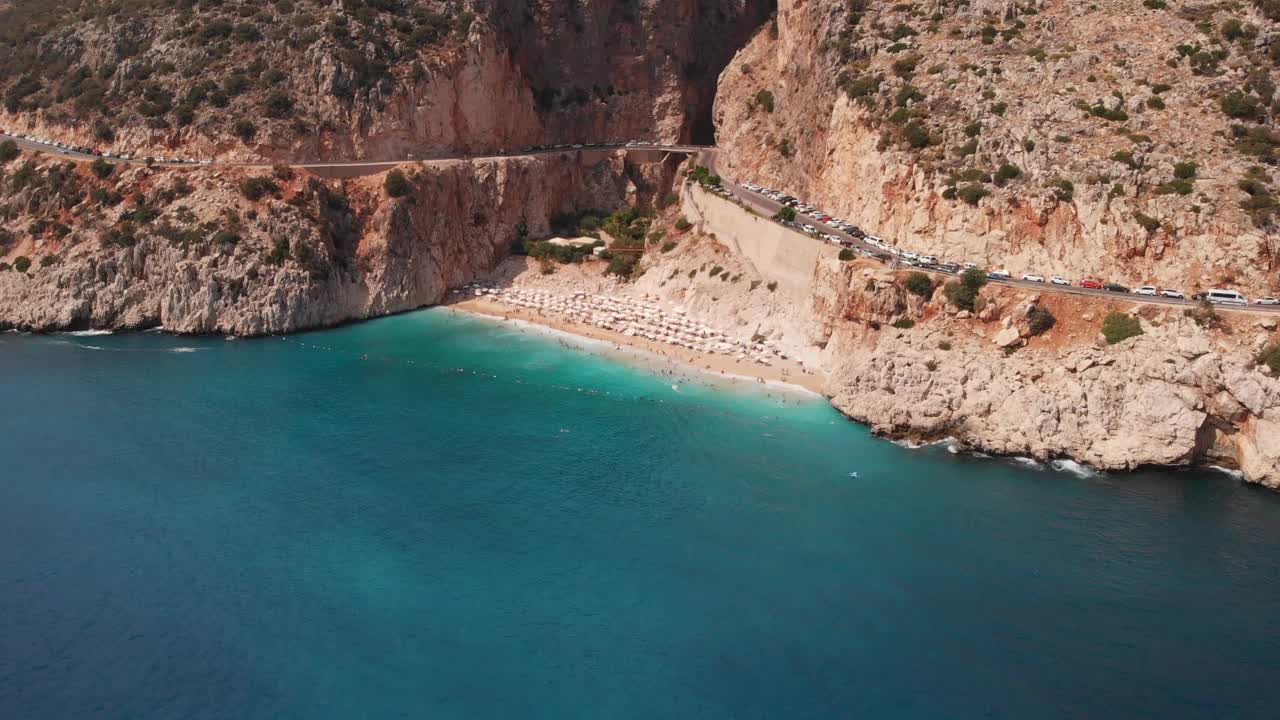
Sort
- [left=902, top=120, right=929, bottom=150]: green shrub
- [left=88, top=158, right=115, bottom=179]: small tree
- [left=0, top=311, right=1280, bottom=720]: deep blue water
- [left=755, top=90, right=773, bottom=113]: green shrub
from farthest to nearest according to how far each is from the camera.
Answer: [left=755, top=90, right=773, bottom=113]: green shrub < [left=88, top=158, right=115, bottom=179]: small tree < [left=902, top=120, right=929, bottom=150]: green shrub < [left=0, top=311, right=1280, bottom=720]: deep blue water

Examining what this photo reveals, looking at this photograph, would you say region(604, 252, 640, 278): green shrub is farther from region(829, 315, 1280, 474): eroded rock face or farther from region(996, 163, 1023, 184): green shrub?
region(996, 163, 1023, 184): green shrub

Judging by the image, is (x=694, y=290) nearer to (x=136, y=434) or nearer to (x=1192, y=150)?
(x=1192, y=150)

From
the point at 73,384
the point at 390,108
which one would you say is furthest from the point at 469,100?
the point at 73,384

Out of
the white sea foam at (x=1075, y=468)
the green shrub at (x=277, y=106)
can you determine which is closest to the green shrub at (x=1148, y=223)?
the white sea foam at (x=1075, y=468)

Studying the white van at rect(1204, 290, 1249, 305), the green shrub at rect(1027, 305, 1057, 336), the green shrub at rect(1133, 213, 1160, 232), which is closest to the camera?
the white van at rect(1204, 290, 1249, 305)

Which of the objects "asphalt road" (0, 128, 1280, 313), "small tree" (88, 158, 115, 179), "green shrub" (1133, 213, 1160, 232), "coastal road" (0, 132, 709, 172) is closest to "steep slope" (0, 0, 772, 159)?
"coastal road" (0, 132, 709, 172)

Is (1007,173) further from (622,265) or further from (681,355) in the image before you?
(622,265)
